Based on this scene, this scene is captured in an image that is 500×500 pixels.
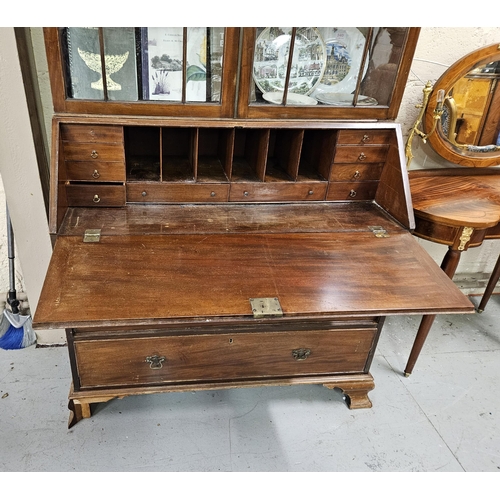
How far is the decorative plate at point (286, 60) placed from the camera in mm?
1581

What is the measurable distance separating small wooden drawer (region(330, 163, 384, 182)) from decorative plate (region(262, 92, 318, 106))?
0.28 meters

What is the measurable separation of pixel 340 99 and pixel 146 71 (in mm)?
762

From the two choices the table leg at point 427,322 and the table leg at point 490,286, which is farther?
the table leg at point 490,286

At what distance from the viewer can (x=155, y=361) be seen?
1582 mm

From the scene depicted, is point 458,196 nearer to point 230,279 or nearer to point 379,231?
point 379,231

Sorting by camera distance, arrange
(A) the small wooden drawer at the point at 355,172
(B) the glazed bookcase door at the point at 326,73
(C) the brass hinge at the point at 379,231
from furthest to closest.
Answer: (A) the small wooden drawer at the point at 355,172
(C) the brass hinge at the point at 379,231
(B) the glazed bookcase door at the point at 326,73

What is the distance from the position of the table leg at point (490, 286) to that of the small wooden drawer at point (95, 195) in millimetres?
2171

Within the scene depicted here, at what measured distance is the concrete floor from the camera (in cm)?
168

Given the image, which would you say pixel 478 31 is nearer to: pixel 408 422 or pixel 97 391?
pixel 408 422

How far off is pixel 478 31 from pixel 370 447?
6.34 ft

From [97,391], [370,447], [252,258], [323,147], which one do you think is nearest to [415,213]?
[323,147]

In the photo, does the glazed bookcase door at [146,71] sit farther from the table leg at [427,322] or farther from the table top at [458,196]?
the table leg at [427,322]

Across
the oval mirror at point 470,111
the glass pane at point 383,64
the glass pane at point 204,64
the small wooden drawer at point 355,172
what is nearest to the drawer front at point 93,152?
the glass pane at point 204,64

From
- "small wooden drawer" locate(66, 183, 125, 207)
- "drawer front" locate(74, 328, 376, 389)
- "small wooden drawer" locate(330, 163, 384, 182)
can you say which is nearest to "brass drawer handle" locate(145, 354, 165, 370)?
"drawer front" locate(74, 328, 376, 389)
